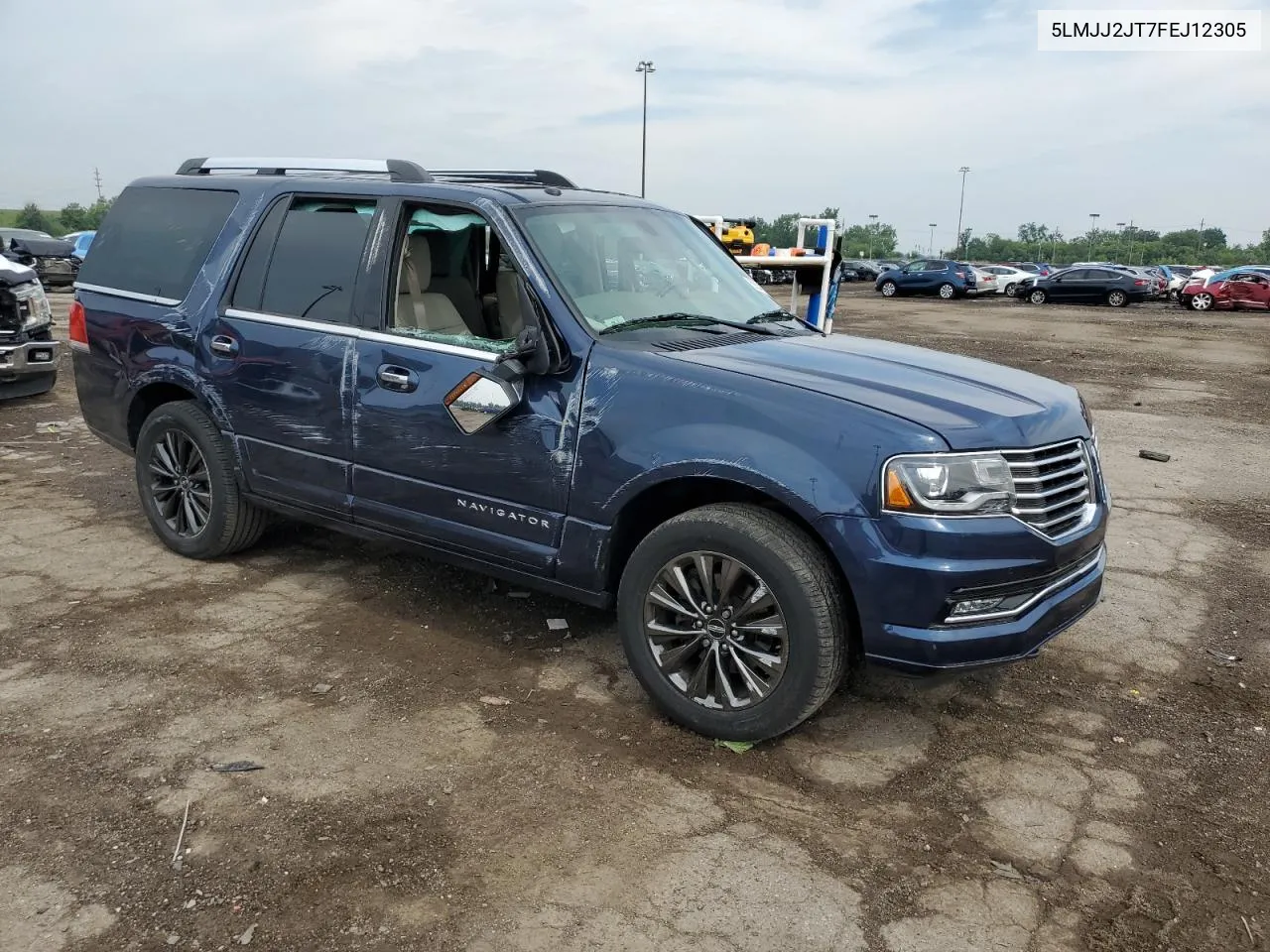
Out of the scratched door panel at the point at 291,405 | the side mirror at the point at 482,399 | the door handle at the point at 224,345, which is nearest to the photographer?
the side mirror at the point at 482,399

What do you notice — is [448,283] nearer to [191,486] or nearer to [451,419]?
[451,419]

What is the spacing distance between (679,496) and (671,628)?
1.61ft

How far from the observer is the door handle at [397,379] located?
4.02 m

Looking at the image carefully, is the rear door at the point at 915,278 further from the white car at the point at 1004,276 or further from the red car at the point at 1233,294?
the red car at the point at 1233,294

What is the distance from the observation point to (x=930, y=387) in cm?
354

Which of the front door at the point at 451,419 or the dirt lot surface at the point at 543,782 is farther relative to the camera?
the front door at the point at 451,419

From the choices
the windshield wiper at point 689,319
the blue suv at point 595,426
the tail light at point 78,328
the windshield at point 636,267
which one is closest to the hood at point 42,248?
the tail light at point 78,328

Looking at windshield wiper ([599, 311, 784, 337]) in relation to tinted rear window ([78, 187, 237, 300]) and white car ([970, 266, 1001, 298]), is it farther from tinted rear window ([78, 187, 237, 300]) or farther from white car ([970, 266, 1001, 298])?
white car ([970, 266, 1001, 298])

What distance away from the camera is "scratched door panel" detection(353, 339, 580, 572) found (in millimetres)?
3719

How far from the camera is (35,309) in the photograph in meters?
8.71

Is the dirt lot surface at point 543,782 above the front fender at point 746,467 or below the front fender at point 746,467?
below

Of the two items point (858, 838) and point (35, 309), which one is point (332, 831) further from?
point (35, 309)

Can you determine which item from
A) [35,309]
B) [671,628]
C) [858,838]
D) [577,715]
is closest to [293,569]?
[577,715]

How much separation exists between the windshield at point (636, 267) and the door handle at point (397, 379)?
728mm
